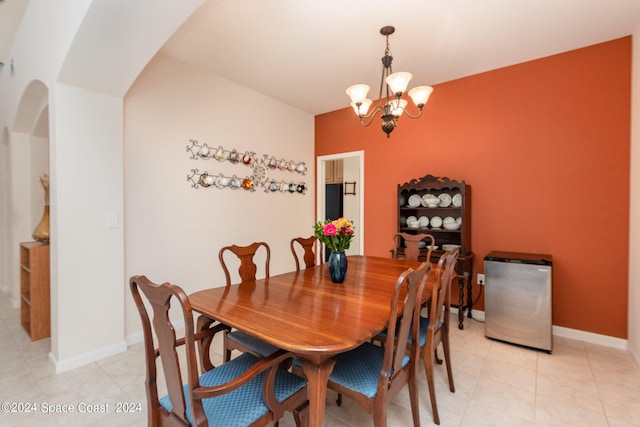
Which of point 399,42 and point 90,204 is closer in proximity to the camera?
point 90,204

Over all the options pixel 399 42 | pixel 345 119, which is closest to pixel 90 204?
pixel 399 42

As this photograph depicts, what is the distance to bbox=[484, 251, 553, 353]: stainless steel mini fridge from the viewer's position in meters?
2.48

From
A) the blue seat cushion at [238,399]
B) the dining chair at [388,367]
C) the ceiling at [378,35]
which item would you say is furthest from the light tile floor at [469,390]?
the ceiling at [378,35]

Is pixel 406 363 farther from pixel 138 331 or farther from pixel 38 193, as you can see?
pixel 38 193

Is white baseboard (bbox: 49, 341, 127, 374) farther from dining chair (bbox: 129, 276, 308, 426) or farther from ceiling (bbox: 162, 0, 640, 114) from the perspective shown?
ceiling (bbox: 162, 0, 640, 114)

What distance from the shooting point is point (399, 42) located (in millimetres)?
2578

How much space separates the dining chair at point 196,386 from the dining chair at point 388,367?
0.77 ft

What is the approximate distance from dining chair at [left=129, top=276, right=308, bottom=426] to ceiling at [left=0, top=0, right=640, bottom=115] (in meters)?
2.18

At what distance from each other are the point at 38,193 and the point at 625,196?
633cm

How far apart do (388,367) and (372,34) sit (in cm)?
249

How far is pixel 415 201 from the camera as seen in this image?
11.4ft

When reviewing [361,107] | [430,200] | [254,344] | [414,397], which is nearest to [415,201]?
[430,200]

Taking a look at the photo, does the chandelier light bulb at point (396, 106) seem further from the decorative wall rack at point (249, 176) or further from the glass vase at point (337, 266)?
the decorative wall rack at point (249, 176)

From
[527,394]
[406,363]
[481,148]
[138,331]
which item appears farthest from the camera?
[481,148]
